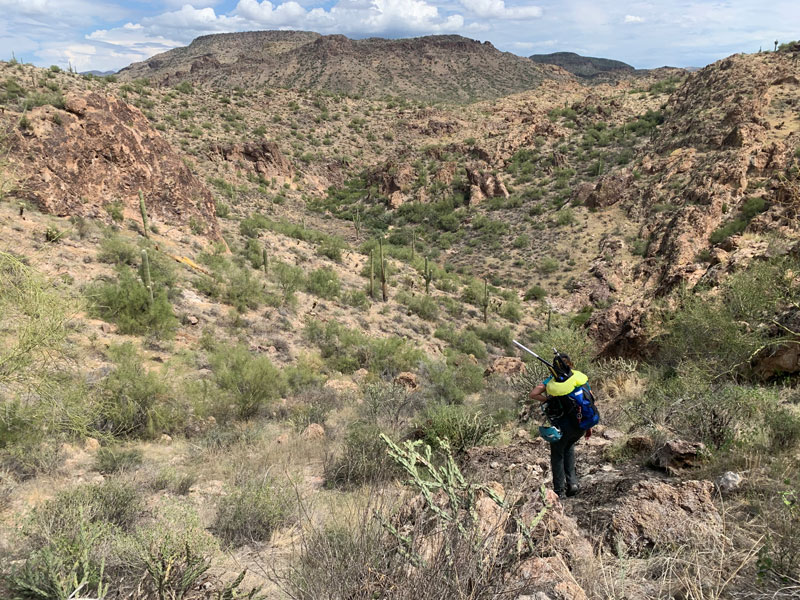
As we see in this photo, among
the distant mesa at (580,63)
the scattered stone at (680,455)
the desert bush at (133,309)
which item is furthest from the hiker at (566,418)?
the distant mesa at (580,63)

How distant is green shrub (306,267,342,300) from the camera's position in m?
18.7

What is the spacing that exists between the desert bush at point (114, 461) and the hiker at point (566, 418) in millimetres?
5204

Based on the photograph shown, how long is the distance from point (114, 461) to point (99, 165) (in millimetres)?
13841

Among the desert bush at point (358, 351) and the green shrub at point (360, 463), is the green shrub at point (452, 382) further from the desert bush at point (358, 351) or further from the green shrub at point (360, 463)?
the green shrub at point (360, 463)

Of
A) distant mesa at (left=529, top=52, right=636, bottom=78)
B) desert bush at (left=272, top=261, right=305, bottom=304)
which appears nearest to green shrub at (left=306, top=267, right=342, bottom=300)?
desert bush at (left=272, top=261, right=305, bottom=304)

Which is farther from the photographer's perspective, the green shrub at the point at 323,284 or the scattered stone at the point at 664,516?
the green shrub at the point at 323,284

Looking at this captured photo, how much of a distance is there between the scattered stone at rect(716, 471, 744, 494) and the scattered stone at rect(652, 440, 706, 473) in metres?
0.41

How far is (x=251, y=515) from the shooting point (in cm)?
405

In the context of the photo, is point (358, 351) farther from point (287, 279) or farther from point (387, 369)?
point (287, 279)

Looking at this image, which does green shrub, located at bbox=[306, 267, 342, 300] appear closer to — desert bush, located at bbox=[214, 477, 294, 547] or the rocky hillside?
desert bush, located at bbox=[214, 477, 294, 547]

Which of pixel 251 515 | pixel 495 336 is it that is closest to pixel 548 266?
pixel 495 336

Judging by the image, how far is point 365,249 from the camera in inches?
1077

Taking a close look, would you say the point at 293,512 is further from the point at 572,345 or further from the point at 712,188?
the point at 712,188

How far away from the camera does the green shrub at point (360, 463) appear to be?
17.3ft
